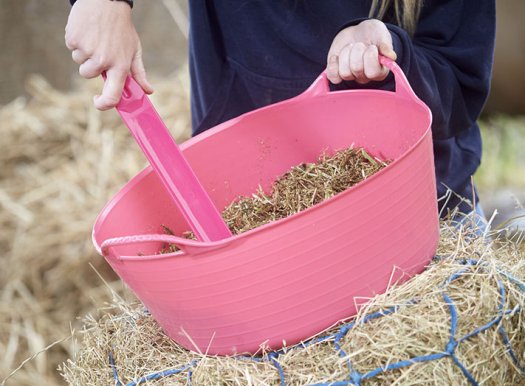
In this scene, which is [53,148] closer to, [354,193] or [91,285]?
[91,285]

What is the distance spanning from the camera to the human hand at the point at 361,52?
0.78m

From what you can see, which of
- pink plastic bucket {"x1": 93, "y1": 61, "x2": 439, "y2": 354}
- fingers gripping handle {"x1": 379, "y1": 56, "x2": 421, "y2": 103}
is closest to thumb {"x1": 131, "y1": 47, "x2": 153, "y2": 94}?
pink plastic bucket {"x1": 93, "y1": 61, "x2": 439, "y2": 354}

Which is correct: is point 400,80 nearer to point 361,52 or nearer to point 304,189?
point 361,52

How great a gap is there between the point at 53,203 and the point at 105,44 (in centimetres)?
110

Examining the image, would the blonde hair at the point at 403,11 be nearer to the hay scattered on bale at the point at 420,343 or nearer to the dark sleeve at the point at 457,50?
the dark sleeve at the point at 457,50

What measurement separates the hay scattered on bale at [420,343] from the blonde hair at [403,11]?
34cm

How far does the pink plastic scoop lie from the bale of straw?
889 millimetres

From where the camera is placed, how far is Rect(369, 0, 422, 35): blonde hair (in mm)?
933

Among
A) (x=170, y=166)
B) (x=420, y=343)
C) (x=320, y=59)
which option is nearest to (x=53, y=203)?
(x=320, y=59)

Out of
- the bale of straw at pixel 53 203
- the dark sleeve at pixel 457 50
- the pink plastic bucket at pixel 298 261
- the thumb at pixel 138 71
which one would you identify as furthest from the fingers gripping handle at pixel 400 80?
the bale of straw at pixel 53 203

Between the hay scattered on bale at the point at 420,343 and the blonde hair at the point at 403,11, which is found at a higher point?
the blonde hair at the point at 403,11

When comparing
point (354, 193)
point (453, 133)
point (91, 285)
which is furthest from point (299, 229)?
point (91, 285)

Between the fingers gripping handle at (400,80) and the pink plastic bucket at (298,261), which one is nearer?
the pink plastic bucket at (298,261)

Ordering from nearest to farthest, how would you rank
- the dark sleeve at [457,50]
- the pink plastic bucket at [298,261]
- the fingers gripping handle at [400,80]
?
the pink plastic bucket at [298,261] → the fingers gripping handle at [400,80] → the dark sleeve at [457,50]
